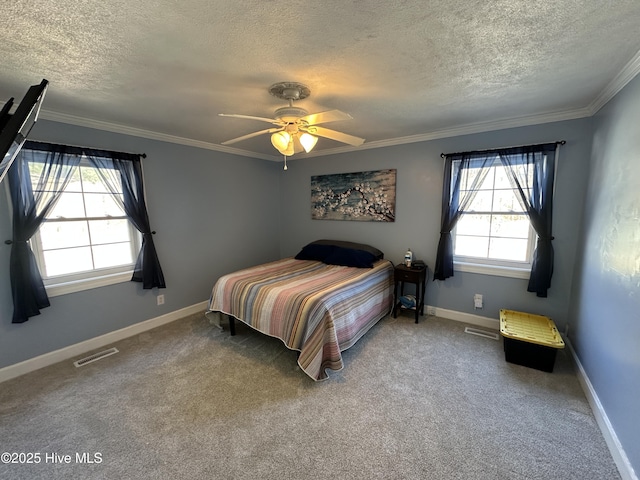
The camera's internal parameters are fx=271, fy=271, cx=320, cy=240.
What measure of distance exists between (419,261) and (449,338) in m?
0.97

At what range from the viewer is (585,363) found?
219 centimetres

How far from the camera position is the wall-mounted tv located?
2.64 ft

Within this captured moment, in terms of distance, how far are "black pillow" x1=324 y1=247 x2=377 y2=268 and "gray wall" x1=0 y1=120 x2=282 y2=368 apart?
145 cm

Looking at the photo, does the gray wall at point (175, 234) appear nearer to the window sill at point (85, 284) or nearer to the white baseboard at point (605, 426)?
the window sill at point (85, 284)

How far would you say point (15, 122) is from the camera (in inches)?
32.4

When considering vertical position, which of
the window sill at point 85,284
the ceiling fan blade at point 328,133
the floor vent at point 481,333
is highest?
the ceiling fan blade at point 328,133

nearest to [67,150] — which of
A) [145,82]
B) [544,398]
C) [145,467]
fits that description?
[145,82]

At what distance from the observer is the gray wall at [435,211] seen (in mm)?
2637

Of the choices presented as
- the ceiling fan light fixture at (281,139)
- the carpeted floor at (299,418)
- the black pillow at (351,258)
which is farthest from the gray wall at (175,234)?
the ceiling fan light fixture at (281,139)

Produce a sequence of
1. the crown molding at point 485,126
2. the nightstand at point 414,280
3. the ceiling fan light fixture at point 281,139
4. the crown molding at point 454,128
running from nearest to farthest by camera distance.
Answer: the crown molding at point 454,128 < the ceiling fan light fixture at point 281,139 < the crown molding at point 485,126 < the nightstand at point 414,280

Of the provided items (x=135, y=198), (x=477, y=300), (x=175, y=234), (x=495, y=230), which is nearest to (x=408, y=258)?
(x=477, y=300)

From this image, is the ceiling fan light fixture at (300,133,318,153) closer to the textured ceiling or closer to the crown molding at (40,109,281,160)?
the textured ceiling

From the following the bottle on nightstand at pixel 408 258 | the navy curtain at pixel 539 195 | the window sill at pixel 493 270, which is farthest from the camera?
the bottle on nightstand at pixel 408 258

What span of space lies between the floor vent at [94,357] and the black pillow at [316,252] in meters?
2.34
